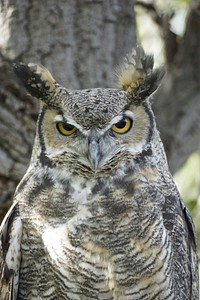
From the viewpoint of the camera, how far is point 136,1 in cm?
528

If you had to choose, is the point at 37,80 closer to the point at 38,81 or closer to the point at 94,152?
the point at 38,81

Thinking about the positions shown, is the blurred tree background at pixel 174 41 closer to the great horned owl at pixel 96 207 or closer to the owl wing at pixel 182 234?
the owl wing at pixel 182 234

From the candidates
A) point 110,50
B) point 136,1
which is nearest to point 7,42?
point 110,50

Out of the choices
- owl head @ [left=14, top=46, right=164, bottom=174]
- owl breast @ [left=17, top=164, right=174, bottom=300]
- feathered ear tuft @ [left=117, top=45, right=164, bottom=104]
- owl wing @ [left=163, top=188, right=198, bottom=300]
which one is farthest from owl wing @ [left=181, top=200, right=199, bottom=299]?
feathered ear tuft @ [left=117, top=45, right=164, bottom=104]

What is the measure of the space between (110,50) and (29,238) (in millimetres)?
1611

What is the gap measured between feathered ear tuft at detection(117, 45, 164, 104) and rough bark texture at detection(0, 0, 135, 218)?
81 centimetres

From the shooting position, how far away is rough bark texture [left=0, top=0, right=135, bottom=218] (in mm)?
4301

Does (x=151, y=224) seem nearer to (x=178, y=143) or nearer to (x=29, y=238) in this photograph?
(x=29, y=238)

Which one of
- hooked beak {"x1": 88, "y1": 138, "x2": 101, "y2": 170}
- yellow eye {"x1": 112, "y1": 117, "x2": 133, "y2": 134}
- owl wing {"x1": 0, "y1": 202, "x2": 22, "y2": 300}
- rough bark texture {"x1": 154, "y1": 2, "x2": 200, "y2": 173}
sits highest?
rough bark texture {"x1": 154, "y1": 2, "x2": 200, "y2": 173}

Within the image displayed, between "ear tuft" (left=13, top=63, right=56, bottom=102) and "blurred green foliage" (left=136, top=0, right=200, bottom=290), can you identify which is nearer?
"ear tuft" (left=13, top=63, right=56, bottom=102)

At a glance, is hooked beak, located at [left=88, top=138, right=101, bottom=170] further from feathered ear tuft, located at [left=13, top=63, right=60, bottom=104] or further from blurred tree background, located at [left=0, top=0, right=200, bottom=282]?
blurred tree background, located at [left=0, top=0, right=200, bottom=282]

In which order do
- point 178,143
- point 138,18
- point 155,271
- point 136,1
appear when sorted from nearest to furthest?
point 155,271 → point 178,143 → point 136,1 → point 138,18

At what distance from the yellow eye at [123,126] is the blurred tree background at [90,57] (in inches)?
37.7

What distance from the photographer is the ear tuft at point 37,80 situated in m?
3.55
